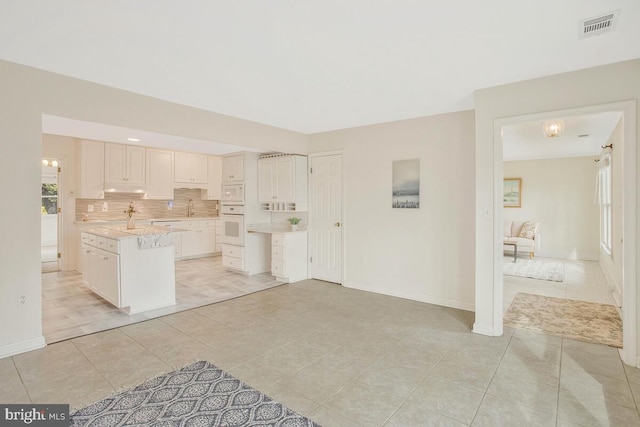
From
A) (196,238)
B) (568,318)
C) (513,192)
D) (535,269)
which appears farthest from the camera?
(513,192)

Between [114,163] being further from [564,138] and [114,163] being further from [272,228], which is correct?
[564,138]

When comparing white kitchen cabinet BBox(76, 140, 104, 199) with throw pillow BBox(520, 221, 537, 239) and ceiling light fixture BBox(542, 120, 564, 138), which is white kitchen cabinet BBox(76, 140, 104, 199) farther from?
throw pillow BBox(520, 221, 537, 239)

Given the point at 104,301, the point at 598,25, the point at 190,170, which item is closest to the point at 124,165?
the point at 190,170

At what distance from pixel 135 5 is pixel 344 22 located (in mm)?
1339

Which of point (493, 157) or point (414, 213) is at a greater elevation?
point (493, 157)

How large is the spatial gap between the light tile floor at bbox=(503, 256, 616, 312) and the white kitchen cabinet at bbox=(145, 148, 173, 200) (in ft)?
22.3

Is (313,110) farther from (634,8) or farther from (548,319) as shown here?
(548,319)

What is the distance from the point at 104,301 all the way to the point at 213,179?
422cm

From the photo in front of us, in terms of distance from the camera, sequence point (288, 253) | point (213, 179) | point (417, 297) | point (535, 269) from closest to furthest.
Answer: point (417, 297)
point (288, 253)
point (535, 269)
point (213, 179)

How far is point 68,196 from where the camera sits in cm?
607

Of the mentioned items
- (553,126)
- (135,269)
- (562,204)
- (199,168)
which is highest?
(553,126)

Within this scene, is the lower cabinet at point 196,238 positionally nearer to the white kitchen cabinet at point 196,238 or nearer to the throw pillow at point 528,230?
the white kitchen cabinet at point 196,238

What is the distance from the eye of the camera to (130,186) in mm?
6578

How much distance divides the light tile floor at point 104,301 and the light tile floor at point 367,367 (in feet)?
0.93
